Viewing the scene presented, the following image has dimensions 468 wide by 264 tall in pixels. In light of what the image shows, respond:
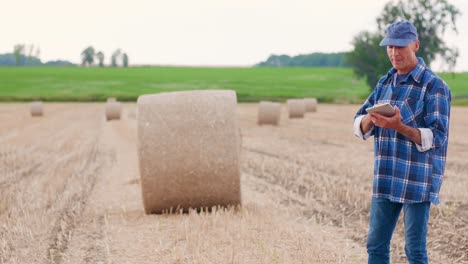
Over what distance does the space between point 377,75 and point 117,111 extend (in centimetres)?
3547

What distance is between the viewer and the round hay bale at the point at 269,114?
25719 mm

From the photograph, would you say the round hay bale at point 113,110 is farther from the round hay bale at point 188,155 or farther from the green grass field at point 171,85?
the green grass field at point 171,85

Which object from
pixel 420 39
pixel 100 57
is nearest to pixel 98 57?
pixel 100 57

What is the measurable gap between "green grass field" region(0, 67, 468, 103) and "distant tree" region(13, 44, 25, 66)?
42.5 m

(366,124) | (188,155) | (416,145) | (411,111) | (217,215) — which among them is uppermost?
(411,111)

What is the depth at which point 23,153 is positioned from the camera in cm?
1617

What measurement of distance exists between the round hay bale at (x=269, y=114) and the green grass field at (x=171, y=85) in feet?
79.5

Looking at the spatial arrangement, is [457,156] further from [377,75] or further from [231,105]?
→ [377,75]

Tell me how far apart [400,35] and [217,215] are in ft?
13.2

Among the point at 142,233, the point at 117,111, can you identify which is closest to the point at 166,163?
the point at 142,233

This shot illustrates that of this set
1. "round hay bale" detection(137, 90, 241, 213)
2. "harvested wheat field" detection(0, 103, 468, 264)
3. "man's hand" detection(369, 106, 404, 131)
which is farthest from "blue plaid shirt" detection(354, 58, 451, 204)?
"round hay bale" detection(137, 90, 241, 213)

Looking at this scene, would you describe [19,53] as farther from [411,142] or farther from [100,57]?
[411,142]

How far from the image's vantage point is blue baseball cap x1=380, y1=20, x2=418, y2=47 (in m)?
4.66

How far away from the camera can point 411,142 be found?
465 centimetres
